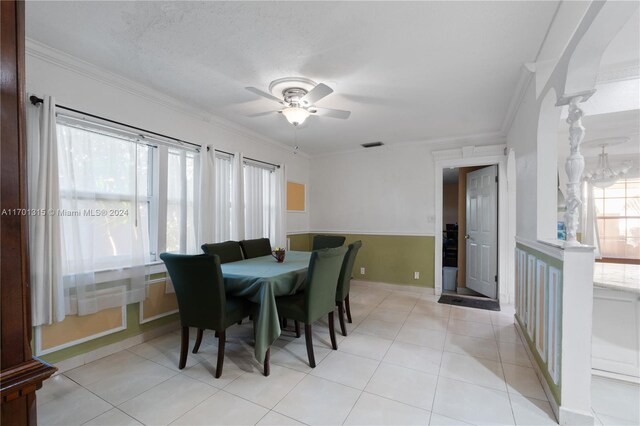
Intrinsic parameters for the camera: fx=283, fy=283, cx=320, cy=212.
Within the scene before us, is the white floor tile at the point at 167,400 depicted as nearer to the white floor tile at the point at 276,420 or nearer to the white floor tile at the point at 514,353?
the white floor tile at the point at 276,420

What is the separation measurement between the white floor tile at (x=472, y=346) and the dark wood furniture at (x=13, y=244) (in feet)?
9.39

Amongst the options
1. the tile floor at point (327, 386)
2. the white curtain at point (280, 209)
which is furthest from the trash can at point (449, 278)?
the white curtain at point (280, 209)

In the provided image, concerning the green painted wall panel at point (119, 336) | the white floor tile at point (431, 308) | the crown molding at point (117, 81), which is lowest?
the white floor tile at point (431, 308)

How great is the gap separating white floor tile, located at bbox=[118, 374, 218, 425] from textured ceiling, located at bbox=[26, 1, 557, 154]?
2.52m

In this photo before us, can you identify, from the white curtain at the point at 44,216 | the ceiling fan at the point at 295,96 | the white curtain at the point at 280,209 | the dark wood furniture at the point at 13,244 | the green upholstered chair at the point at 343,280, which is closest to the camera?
the dark wood furniture at the point at 13,244

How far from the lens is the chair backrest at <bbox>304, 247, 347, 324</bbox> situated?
2291 mm

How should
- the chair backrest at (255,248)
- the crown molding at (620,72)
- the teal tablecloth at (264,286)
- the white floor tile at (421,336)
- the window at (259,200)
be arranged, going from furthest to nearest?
the window at (259,200) < the chair backrest at (255,248) < the white floor tile at (421,336) < the crown molding at (620,72) < the teal tablecloth at (264,286)

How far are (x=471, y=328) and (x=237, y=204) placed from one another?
10.5 ft

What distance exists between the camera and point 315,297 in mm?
2369

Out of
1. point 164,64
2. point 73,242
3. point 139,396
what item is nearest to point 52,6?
point 164,64

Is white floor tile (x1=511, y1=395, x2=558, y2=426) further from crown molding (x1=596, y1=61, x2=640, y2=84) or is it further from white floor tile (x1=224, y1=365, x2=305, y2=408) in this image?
crown molding (x1=596, y1=61, x2=640, y2=84)

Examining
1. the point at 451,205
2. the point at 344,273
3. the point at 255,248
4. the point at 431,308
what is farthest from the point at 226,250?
the point at 451,205

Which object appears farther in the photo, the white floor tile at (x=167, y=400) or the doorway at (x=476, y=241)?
the doorway at (x=476, y=241)

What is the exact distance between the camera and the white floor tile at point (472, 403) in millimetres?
1741
